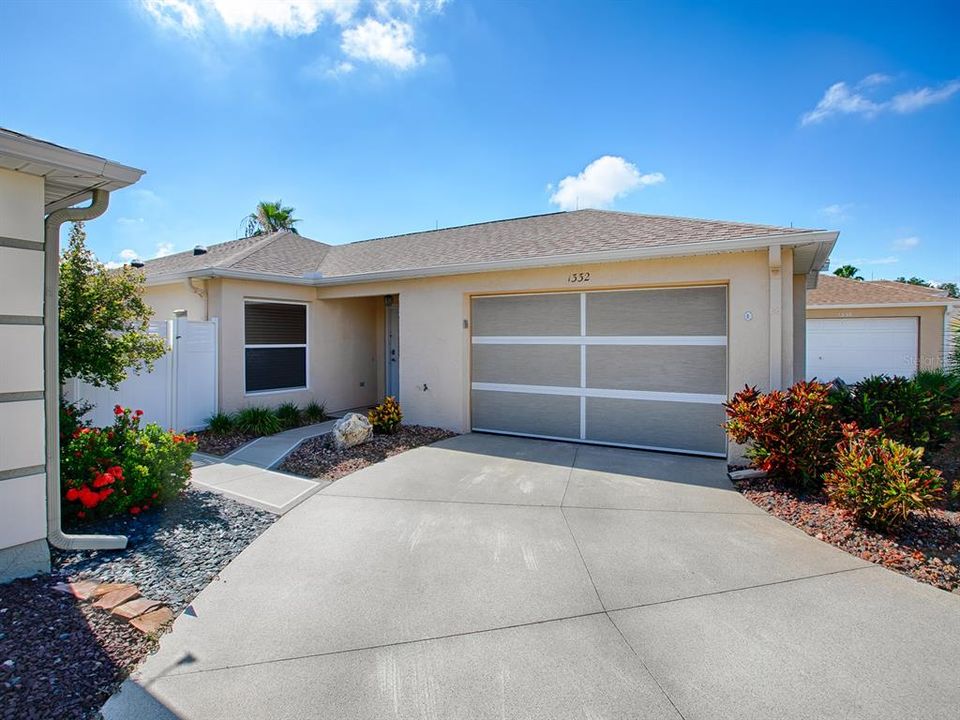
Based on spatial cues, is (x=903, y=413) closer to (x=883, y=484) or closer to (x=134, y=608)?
(x=883, y=484)

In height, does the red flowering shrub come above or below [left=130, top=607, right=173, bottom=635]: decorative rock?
above

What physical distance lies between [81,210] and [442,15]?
738 centimetres

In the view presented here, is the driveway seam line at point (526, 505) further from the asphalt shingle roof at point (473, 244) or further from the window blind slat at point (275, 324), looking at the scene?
the window blind slat at point (275, 324)

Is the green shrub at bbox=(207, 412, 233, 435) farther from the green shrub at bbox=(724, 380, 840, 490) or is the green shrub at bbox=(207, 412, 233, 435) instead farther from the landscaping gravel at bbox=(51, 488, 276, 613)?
the green shrub at bbox=(724, 380, 840, 490)

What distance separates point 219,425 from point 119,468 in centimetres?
439

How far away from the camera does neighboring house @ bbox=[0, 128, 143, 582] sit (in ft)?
11.2

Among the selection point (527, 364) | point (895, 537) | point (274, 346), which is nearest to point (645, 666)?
point (895, 537)

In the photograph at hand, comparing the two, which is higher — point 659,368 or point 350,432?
point 659,368

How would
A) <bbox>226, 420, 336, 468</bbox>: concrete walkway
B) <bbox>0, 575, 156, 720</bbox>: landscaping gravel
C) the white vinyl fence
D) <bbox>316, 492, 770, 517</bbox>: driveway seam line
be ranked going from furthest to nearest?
the white vinyl fence, <bbox>226, 420, 336, 468</bbox>: concrete walkway, <bbox>316, 492, 770, 517</bbox>: driveway seam line, <bbox>0, 575, 156, 720</bbox>: landscaping gravel

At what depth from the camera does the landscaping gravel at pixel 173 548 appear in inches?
137

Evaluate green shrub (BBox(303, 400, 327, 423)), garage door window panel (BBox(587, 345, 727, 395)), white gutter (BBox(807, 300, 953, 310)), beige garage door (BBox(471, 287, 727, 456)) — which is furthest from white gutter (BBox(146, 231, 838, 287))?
white gutter (BBox(807, 300, 953, 310))

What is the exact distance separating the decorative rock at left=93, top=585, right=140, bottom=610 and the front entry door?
8.64 meters

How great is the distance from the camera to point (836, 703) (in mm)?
2340

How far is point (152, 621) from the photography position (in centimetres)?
299
